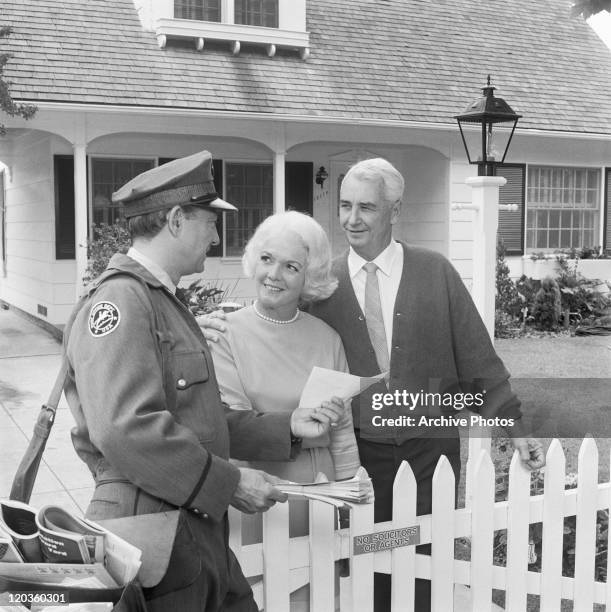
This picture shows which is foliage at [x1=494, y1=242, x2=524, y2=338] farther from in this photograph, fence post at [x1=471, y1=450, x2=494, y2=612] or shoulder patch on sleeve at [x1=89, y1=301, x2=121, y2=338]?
shoulder patch on sleeve at [x1=89, y1=301, x2=121, y2=338]

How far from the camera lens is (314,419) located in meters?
2.41

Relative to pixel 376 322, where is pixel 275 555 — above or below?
below

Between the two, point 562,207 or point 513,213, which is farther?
point 562,207

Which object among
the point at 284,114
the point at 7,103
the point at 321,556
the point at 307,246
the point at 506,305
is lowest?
the point at 321,556

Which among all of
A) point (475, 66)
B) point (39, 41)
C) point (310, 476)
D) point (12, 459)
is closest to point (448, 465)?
point (310, 476)

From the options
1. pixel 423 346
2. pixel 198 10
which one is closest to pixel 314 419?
pixel 423 346

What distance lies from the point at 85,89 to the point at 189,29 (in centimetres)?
204

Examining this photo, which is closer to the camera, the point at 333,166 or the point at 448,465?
the point at 448,465

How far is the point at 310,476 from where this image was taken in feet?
8.34

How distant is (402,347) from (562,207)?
12.8 m

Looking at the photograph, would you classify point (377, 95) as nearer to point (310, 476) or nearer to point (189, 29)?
point (189, 29)

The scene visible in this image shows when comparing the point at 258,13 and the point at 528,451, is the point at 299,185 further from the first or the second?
the point at 528,451

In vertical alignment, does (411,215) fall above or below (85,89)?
below

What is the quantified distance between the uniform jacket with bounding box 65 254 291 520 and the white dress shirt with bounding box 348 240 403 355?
0.92m
